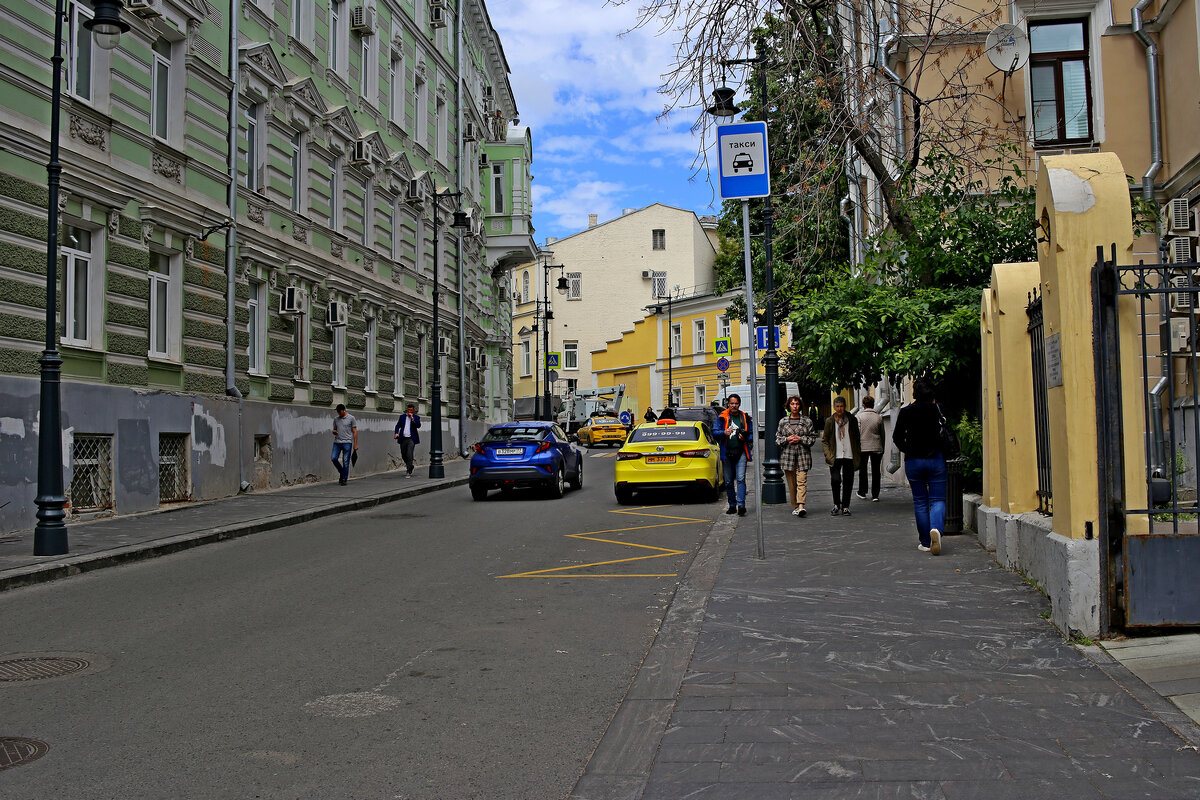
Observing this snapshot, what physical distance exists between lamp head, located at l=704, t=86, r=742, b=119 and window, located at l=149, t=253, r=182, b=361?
10.0 m

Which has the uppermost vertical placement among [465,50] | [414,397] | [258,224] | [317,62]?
[465,50]

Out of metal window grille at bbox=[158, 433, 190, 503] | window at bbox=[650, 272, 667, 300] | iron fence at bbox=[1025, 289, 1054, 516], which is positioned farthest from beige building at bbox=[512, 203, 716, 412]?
iron fence at bbox=[1025, 289, 1054, 516]

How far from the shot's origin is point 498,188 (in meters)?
46.2

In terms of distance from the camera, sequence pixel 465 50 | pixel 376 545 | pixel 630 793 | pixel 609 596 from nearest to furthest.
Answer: pixel 630 793 < pixel 609 596 < pixel 376 545 < pixel 465 50

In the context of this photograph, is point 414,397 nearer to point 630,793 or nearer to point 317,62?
point 317,62

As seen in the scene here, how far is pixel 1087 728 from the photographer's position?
4.96 metres

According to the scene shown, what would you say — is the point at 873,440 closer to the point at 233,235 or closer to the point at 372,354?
the point at 233,235

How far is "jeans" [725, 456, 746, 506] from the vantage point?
52.5 feet

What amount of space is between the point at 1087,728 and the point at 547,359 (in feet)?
147

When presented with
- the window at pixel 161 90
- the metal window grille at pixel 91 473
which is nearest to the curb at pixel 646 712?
the metal window grille at pixel 91 473

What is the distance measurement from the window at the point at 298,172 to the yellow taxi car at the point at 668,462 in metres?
10.1

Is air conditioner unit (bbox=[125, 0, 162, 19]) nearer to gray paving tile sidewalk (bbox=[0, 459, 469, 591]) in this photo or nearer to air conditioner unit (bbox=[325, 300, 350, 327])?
gray paving tile sidewalk (bbox=[0, 459, 469, 591])

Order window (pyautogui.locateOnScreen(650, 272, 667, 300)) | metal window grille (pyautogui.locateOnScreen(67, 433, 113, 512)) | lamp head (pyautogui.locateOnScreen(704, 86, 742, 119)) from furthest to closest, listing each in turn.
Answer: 1. window (pyautogui.locateOnScreen(650, 272, 667, 300))
2. metal window grille (pyautogui.locateOnScreen(67, 433, 113, 512))
3. lamp head (pyautogui.locateOnScreen(704, 86, 742, 119))

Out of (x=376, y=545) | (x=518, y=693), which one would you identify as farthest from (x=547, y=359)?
(x=518, y=693)
